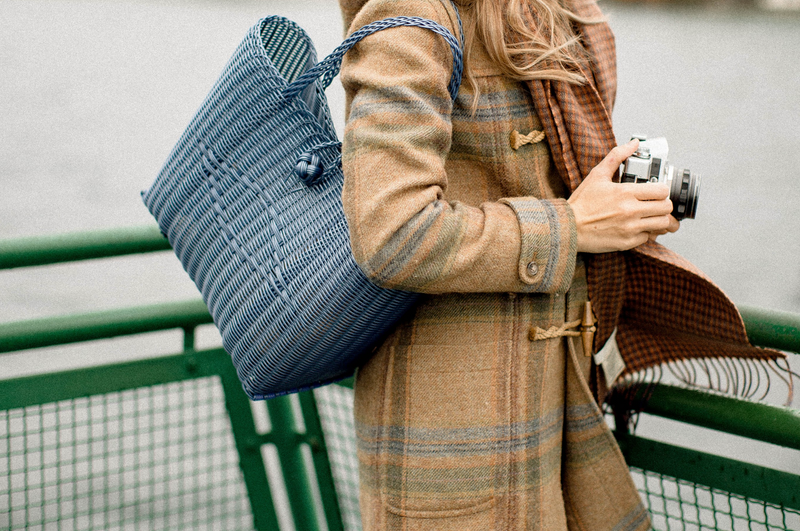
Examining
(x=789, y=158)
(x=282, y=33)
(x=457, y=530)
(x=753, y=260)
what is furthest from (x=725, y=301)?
(x=789, y=158)

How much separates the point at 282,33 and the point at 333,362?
537 mm

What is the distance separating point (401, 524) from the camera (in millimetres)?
1223

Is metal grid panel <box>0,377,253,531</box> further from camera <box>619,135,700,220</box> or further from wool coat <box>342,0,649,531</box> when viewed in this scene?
camera <box>619,135,700,220</box>

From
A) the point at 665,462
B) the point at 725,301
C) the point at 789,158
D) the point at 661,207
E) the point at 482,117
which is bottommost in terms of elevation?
the point at 789,158

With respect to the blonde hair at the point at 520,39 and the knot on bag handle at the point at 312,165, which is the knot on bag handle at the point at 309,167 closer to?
the knot on bag handle at the point at 312,165

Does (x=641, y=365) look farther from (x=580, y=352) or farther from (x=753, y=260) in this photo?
(x=753, y=260)

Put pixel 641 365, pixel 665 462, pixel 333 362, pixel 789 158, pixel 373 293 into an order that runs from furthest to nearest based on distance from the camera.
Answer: pixel 789 158 → pixel 665 462 → pixel 641 365 → pixel 333 362 → pixel 373 293

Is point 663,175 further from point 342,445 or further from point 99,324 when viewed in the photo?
point 99,324

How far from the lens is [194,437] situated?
Answer: 1.73 metres

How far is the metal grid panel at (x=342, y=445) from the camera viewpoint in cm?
183

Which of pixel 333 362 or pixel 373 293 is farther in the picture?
pixel 333 362

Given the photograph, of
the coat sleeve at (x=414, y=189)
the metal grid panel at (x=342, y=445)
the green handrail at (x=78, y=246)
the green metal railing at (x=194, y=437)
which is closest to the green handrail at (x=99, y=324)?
the green metal railing at (x=194, y=437)

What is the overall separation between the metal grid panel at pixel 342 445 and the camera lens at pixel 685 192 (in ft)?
3.13

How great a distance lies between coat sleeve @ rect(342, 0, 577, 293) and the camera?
100 centimetres
